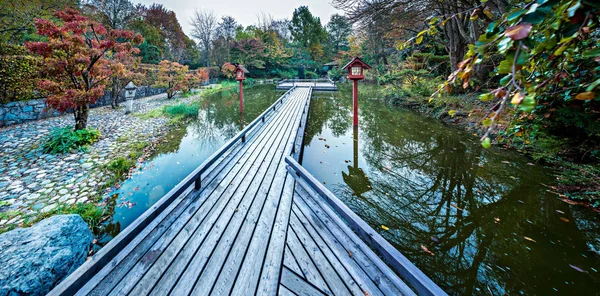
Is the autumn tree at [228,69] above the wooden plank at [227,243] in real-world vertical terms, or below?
above

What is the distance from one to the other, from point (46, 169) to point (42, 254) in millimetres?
3040

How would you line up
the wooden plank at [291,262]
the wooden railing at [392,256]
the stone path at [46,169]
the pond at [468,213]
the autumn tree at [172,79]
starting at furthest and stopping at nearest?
the autumn tree at [172,79] < the stone path at [46,169] < the pond at [468,213] < the wooden plank at [291,262] < the wooden railing at [392,256]

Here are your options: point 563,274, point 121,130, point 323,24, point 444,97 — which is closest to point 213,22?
point 323,24

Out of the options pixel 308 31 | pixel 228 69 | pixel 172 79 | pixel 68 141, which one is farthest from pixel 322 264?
pixel 308 31

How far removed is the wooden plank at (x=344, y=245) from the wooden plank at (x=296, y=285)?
1.16 ft

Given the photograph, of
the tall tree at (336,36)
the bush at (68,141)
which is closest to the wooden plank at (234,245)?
the bush at (68,141)

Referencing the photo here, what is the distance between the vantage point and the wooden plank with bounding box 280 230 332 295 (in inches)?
67.7

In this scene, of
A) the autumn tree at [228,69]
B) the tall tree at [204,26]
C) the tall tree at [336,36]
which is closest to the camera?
the autumn tree at [228,69]

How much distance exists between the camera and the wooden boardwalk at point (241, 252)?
5.47 ft

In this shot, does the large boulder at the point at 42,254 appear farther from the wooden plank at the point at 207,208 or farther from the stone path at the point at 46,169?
the stone path at the point at 46,169

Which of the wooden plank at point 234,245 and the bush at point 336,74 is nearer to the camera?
the wooden plank at point 234,245

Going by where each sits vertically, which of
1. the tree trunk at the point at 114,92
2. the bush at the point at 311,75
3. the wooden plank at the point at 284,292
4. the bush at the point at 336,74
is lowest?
the wooden plank at the point at 284,292

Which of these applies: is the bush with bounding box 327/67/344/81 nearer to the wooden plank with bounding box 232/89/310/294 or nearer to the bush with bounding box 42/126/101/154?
the bush with bounding box 42/126/101/154

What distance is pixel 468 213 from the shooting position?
10.1 ft
